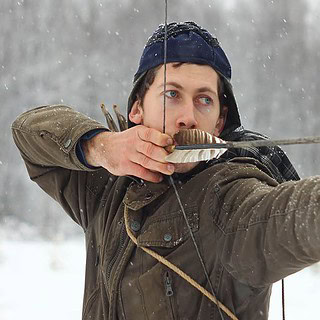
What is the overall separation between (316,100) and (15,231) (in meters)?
4.42

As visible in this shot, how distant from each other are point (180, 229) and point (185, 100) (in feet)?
0.88

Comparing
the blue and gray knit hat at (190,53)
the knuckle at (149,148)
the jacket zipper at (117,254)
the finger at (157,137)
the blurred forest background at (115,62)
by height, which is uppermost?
the blurred forest background at (115,62)

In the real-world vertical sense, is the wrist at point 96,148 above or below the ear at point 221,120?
below

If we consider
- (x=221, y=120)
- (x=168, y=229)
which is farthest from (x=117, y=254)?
(x=221, y=120)

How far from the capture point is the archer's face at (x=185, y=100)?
1247mm

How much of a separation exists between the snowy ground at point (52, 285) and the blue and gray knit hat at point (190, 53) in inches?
163

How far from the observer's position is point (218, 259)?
111 cm

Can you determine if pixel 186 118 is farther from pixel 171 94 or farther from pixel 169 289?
pixel 169 289

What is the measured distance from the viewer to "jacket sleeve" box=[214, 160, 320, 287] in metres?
0.89

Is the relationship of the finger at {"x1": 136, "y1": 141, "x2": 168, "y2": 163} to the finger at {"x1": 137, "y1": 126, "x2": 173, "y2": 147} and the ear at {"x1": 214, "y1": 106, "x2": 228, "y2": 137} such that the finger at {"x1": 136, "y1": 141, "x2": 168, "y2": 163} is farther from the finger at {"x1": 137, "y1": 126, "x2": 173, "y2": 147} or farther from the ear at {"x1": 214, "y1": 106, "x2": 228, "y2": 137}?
the ear at {"x1": 214, "y1": 106, "x2": 228, "y2": 137}

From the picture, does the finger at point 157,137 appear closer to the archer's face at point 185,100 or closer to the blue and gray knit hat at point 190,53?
the archer's face at point 185,100

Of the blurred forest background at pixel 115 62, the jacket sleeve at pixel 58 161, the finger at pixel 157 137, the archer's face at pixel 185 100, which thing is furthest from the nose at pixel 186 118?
the blurred forest background at pixel 115 62

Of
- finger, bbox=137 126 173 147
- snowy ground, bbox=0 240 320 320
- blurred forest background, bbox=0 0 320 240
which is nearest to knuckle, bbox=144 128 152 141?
finger, bbox=137 126 173 147

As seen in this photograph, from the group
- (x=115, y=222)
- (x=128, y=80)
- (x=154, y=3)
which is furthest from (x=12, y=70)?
(x=115, y=222)
